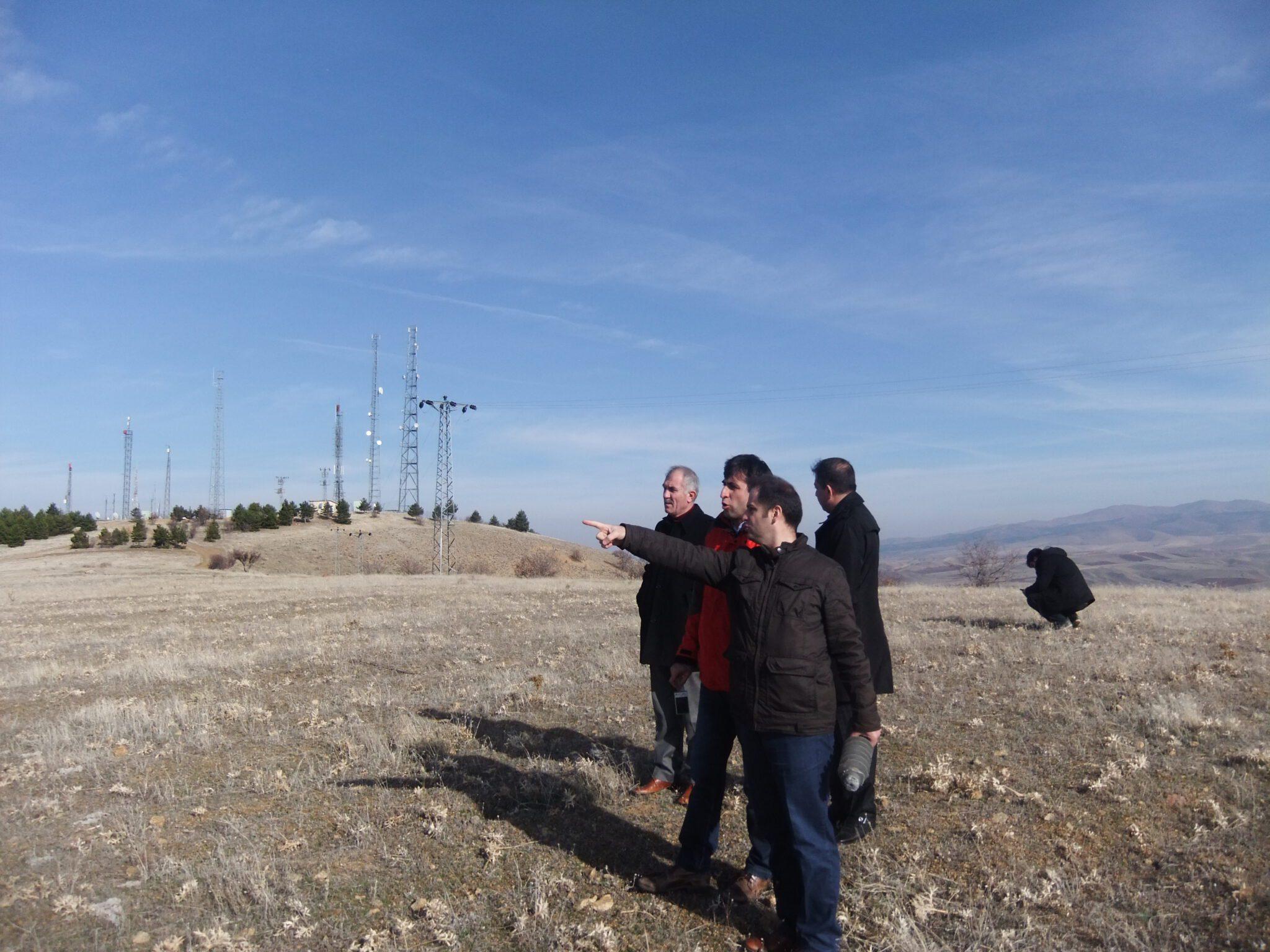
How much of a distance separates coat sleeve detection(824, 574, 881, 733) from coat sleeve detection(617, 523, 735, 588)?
49 centimetres

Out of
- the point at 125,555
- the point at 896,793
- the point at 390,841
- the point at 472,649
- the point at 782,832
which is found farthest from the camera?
the point at 125,555

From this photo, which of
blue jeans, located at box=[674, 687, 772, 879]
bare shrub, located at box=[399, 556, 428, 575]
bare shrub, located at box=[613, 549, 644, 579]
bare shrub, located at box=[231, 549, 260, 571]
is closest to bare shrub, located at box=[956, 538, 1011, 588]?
bare shrub, located at box=[613, 549, 644, 579]

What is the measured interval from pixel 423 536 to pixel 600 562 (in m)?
16.4

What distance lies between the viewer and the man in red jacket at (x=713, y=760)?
15.0 ft

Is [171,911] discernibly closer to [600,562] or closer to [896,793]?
[896,793]

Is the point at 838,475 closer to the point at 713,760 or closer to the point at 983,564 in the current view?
the point at 713,760

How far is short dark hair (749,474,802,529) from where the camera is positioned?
411 cm

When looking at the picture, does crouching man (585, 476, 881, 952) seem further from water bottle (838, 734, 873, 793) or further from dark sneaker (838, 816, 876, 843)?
dark sneaker (838, 816, 876, 843)

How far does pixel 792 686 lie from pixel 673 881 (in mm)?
1466

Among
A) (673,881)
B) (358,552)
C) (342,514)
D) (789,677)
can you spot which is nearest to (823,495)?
(789,677)

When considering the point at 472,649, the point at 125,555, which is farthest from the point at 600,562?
the point at 472,649

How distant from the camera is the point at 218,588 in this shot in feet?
107

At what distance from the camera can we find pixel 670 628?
6.29m

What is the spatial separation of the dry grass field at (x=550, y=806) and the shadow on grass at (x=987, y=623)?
1707mm
